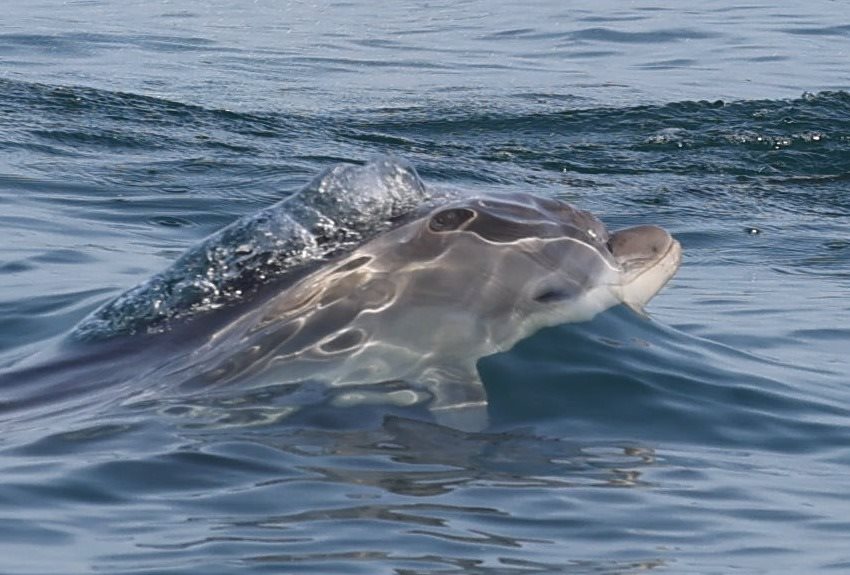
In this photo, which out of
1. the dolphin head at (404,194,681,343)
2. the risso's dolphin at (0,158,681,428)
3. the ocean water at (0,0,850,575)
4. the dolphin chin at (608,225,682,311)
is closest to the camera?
the ocean water at (0,0,850,575)

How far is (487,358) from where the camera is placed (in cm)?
821

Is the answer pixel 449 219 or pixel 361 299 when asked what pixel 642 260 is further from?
pixel 361 299

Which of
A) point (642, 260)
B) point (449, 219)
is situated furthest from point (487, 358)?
point (642, 260)

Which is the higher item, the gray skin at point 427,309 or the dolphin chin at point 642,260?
the dolphin chin at point 642,260

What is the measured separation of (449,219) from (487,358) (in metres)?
0.62

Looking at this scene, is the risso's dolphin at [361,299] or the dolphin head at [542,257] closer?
the risso's dolphin at [361,299]

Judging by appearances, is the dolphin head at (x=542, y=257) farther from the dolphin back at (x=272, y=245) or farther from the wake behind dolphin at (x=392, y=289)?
the dolphin back at (x=272, y=245)

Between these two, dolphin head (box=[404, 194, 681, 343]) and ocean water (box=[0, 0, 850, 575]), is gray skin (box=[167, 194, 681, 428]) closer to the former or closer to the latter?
dolphin head (box=[404, 194, 681, 343])

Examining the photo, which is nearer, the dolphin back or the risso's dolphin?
the risso's dolphin

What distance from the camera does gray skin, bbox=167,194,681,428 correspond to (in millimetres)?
7879

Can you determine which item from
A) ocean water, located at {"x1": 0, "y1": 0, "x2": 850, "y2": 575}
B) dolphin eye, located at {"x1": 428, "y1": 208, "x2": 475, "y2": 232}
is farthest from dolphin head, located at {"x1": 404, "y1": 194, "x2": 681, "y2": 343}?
ocean water, located at {"x1": 0, "y1": 0, "x2": 850, "y2": 575}

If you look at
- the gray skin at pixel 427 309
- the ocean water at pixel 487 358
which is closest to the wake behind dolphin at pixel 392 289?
the gray skin at pixel 427 309

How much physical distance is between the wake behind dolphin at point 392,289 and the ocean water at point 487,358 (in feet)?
0.71

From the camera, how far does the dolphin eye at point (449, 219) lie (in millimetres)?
8242
